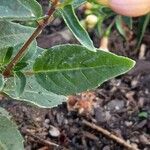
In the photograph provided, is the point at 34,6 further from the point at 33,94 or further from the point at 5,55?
the point at 33,94

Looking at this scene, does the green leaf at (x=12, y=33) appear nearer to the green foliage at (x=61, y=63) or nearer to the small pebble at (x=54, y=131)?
the green foliage at (x=61, y=63)

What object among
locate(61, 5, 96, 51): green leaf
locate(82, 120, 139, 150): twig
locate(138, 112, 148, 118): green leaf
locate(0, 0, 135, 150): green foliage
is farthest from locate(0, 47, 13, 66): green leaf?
locate(138, 112, 148, 118): green leaf

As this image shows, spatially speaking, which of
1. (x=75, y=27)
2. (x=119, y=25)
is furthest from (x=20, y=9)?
(x=119, y=25)

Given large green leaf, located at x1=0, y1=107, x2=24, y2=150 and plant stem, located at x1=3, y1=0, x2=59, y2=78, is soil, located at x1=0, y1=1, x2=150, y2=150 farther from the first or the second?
plant stem, located at x1=3, y1=0, x2=59, y2=78

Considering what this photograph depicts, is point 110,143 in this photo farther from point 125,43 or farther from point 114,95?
point 125,43

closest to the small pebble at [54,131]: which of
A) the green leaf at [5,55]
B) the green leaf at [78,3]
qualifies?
the green leaf at [5,55]

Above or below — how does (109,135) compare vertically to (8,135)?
below
